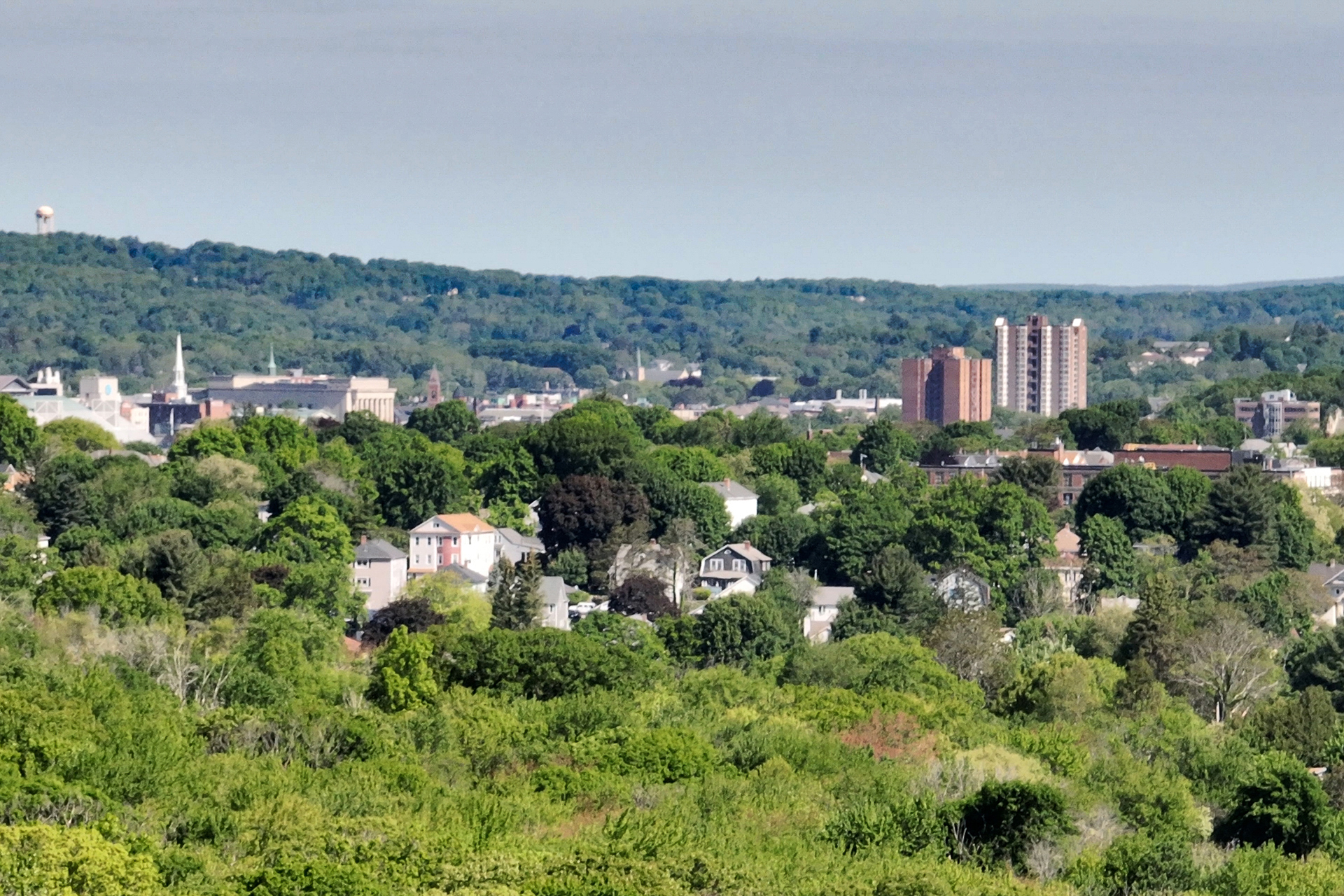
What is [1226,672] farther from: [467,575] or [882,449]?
[882,449]

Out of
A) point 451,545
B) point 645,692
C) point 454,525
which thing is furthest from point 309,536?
point 645,692

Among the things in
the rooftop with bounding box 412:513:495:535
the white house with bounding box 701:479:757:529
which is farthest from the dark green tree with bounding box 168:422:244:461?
the rooftop with bounding box 412:513:495:535

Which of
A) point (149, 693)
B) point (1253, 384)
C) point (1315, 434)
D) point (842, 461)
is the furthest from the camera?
point (1253, 384)

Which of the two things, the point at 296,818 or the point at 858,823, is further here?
the point at 858,823

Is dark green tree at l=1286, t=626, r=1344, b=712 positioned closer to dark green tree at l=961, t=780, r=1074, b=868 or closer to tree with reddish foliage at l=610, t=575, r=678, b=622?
tree with reddish foliage at l=610, t=575, r=678, b=622

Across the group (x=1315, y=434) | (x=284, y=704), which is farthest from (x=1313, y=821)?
(x=1315, y=434)

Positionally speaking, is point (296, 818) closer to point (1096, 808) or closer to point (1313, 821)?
point (1096, 808)
